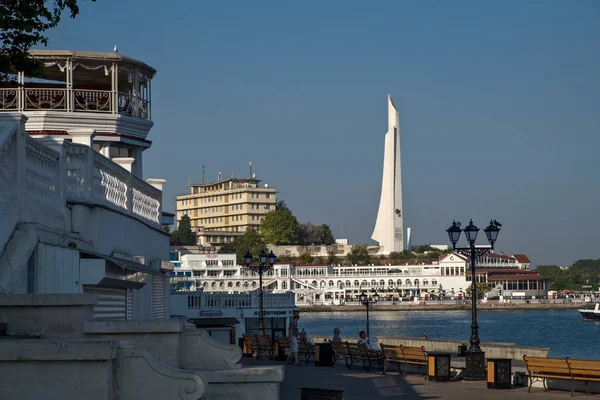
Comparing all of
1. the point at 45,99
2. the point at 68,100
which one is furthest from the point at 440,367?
the point at 45,99

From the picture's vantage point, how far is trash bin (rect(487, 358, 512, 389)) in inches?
854

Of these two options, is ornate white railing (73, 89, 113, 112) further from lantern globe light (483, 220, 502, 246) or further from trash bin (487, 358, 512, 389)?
trash bin (487, 358, 512, 389)

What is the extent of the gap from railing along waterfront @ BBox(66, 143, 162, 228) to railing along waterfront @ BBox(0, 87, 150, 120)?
929cm

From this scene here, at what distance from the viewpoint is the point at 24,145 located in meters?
12.2

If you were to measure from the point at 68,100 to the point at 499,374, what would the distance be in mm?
14852

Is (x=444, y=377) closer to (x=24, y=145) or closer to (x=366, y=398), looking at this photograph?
(x=366, y=398)

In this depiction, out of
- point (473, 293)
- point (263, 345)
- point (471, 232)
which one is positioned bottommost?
point (263, 345)

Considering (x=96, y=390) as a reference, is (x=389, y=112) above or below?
above

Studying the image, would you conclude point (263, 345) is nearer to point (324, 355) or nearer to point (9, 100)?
point (324, 355)

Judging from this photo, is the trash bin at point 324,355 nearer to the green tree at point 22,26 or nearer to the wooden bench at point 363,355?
the wooden bench at point 363,355

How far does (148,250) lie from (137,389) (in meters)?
13.9

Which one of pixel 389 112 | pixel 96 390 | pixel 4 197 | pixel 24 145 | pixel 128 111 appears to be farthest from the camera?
pixel 389 112

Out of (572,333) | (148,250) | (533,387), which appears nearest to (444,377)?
(533,387)

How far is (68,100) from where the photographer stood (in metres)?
29.8
